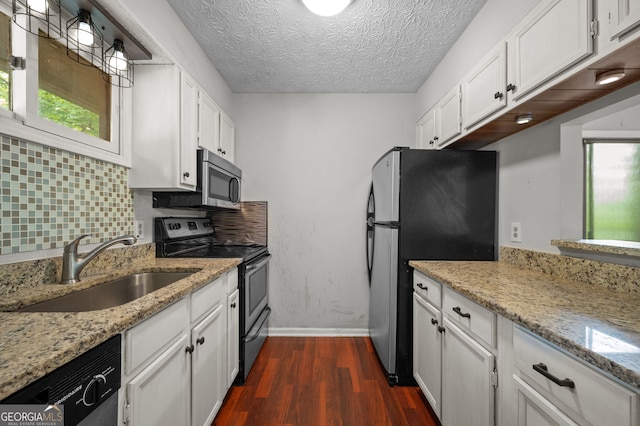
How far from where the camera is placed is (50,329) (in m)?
0.71

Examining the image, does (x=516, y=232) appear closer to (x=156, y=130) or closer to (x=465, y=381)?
(x=465, y=381)

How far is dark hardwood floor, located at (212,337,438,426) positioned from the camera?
1666 millimetres

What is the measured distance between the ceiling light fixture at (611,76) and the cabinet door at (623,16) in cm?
19

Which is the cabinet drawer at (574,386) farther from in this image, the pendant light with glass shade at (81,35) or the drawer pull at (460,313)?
the pendant light with glass shade at (81,35)

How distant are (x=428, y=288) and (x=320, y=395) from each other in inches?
41.4

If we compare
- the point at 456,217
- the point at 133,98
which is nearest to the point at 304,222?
the point at 456,217

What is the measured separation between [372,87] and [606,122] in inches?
74.5

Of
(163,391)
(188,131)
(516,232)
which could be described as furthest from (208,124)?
(516,232)

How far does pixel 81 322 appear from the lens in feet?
2.49

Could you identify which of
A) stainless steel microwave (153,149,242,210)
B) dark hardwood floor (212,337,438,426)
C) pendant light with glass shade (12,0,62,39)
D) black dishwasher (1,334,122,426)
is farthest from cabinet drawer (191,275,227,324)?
pendant light with glass shade (12,0,62,39)

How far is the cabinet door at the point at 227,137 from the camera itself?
2.50 m

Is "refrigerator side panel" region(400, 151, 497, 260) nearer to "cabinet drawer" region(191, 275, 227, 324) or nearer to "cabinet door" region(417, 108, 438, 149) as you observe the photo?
"cabinet door" region(417, 108, 438, 149)

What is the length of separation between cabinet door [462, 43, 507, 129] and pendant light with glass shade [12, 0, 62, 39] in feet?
6.65

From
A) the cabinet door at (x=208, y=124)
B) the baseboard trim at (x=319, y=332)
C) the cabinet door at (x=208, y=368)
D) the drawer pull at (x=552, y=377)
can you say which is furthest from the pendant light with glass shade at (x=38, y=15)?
the baseboard trim at (x=319, y=332)
